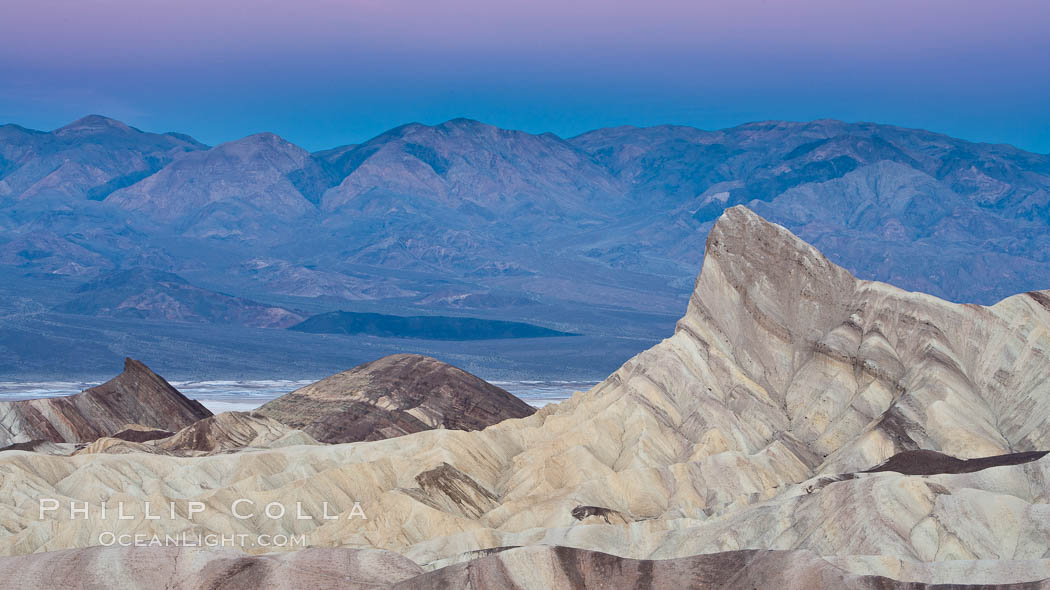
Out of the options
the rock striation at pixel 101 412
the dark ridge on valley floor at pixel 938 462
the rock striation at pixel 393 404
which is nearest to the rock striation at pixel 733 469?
the dark ridge on valley floor at pixel 938 462

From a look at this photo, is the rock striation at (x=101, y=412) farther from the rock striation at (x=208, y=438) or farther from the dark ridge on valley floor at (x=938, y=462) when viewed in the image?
the dark ridge on valley floor at (x=938, y=462)

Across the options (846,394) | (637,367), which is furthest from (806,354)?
(637,367)

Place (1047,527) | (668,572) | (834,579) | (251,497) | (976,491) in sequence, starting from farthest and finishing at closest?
(251,497) < (976,491) < (1047,527) < (668,572) < (834,579)

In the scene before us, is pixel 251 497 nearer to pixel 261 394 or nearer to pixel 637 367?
pixel 637 367

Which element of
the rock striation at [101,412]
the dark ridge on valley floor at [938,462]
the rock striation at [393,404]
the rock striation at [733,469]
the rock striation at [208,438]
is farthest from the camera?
the rock striation at [393,404]

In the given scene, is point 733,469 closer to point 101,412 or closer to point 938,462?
point 938,462

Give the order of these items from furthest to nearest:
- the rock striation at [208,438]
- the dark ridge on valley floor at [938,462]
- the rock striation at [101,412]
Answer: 1. the rock striation at [101,412]
2. the rock striation at [208,438]
3. the dark ridge on valley floor at [938,462]

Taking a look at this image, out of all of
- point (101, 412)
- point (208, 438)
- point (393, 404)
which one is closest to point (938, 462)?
point (208, 438)
